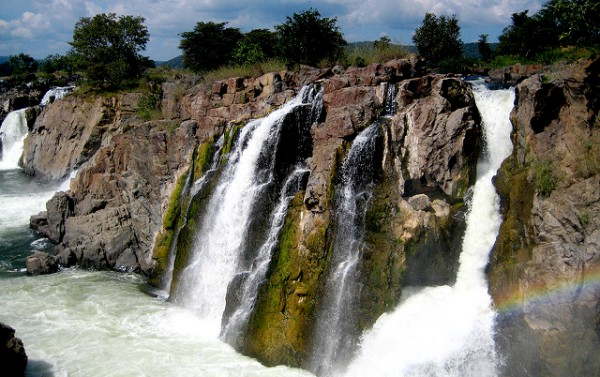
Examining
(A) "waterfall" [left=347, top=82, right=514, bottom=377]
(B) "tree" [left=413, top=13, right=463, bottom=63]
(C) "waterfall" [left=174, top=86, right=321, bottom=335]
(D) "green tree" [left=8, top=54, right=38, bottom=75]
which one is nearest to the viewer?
(A) "waterfall" [left=347, top=82, right=514, bottom=377]

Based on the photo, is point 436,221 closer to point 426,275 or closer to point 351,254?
point 426,275

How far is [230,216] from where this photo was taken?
56.2 ft

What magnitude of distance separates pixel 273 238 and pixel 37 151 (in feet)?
91.0

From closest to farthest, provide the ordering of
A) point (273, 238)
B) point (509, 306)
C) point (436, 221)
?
point (509, 306) < point (436, 221) < point (273, 238)

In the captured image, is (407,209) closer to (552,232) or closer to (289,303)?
(552,232)

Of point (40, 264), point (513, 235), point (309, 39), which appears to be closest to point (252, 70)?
point (309, 39)

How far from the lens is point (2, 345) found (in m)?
12.3

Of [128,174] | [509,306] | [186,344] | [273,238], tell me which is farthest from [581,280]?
[128,174]

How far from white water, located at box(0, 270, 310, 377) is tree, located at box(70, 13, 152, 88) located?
20090mm

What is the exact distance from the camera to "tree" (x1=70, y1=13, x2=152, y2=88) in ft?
117

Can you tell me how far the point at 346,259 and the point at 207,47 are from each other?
22.1 metres

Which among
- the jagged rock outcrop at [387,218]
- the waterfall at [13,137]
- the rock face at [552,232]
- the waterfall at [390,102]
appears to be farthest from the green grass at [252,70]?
the waterfall at [13,137]

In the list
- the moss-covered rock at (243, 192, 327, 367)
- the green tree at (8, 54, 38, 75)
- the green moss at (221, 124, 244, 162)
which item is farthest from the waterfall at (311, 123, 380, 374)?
the green tree at (8, 54, 38, 75)

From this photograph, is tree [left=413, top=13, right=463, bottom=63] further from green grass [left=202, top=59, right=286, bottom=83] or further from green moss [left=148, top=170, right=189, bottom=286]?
green moss [left=148, top=170, right=189, bottom=286]
